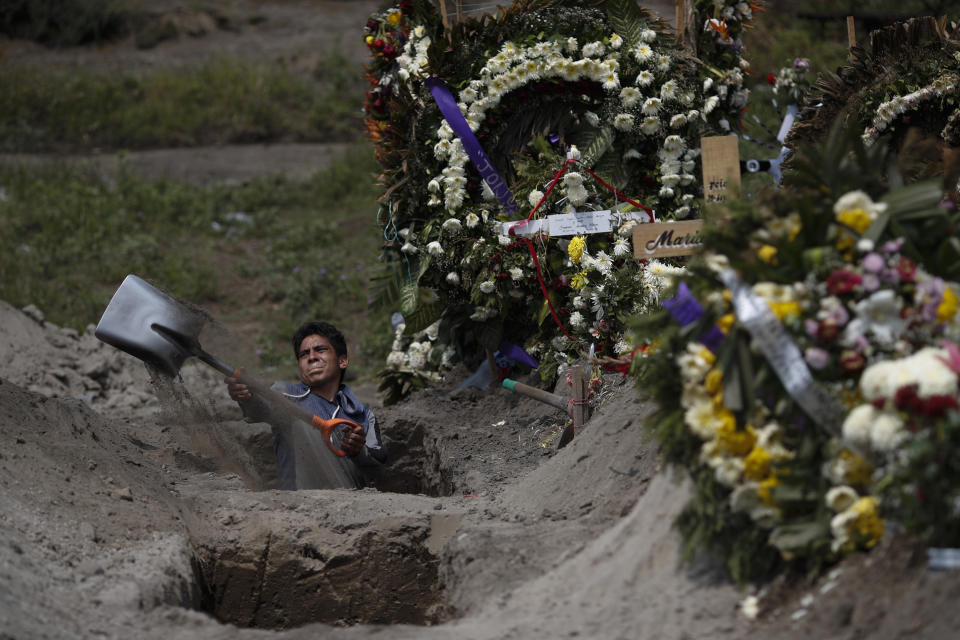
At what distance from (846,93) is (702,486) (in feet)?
11.4

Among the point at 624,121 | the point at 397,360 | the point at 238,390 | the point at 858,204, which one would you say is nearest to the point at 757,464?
the point at 858,204

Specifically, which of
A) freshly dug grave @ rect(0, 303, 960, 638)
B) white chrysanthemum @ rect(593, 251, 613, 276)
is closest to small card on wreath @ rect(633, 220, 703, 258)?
freshly dug grave @ rect(0, 303, 960, 638)

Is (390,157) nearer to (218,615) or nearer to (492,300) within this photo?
(492,300)

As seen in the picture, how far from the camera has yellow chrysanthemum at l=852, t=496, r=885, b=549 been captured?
2.67 metres

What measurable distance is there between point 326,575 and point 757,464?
2119 millimetres

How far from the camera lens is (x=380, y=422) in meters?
6.43

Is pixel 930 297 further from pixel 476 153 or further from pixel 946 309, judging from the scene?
pixel 476 153

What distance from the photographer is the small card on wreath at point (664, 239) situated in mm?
4402

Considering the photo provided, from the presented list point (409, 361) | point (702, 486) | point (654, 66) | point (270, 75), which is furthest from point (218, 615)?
point (270, 75)

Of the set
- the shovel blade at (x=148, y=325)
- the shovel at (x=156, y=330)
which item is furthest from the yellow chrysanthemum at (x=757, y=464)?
the shovel blade at (x=148, y=325)

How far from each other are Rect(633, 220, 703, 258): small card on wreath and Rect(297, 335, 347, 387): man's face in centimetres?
210

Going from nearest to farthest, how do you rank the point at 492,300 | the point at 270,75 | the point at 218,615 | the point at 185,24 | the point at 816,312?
the point at 816,312, the point at 218,615, the point at 492,300, the point at 270,75, the point at 185,24

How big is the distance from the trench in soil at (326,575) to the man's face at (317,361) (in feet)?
5.08

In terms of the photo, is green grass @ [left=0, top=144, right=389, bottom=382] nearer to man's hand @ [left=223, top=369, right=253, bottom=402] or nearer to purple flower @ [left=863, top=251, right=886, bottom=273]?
man's hand @ [left=223, top=369, right=253, bottom=402]
